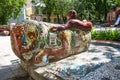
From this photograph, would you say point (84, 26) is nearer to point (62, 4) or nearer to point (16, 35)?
point (16, 35)

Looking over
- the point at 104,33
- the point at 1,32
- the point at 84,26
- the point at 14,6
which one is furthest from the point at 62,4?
the point at 84,26

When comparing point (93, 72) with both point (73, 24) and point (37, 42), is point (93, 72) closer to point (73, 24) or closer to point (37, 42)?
point (37, 42)

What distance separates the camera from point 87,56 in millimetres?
7188

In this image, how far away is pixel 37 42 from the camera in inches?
221

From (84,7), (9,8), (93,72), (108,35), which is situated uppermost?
(9,8)

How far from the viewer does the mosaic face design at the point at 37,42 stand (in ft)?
18.3

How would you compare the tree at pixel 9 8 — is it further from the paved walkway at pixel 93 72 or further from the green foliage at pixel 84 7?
the green foliage at pixel 84 7

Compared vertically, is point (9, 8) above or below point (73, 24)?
below

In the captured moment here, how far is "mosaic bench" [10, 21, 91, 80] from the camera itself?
559cm

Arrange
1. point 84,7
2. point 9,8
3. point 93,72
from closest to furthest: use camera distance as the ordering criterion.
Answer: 1. point 93,72
2. point 9,8
3. point 84,7

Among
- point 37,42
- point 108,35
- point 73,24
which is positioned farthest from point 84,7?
point 37,42

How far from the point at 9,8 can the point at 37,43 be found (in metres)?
17.5

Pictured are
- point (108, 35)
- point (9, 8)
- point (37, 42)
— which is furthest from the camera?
point (9, 8)

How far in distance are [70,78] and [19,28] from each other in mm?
1737
